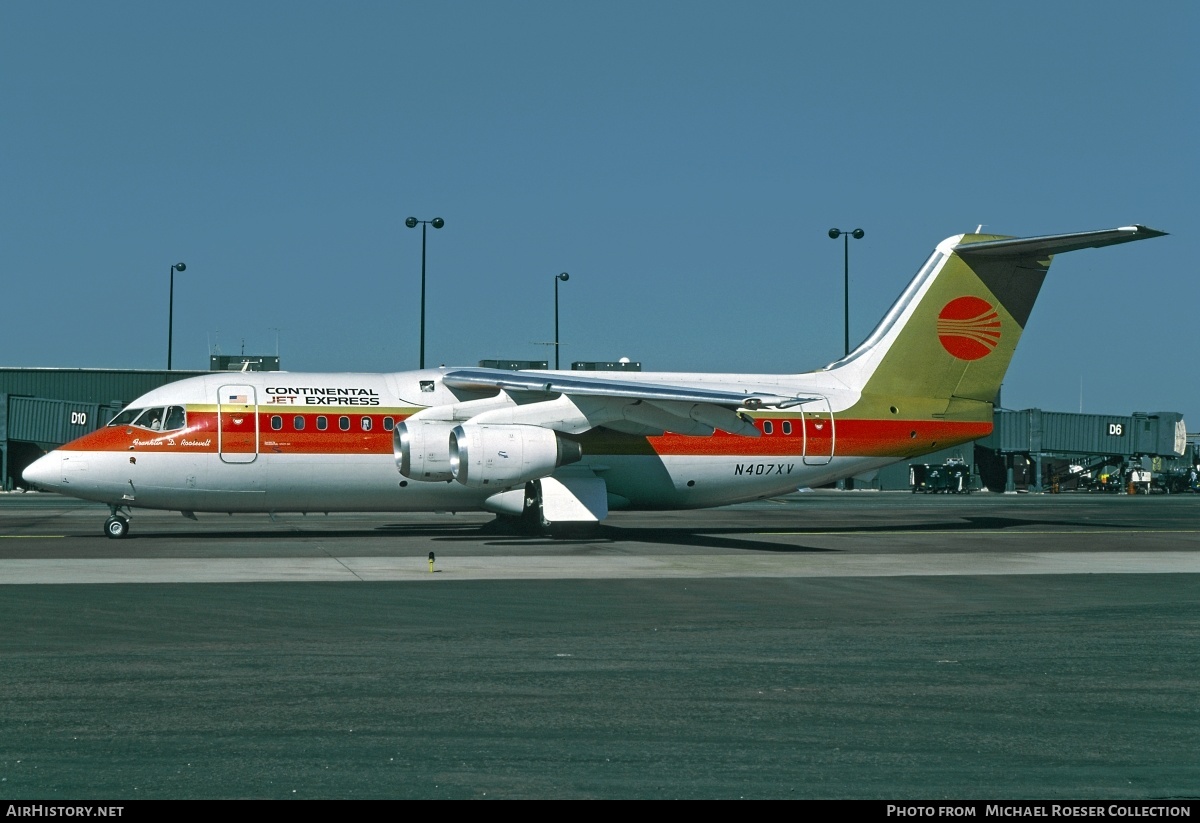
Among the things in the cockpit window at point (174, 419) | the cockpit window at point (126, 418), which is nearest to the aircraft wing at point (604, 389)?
the cockpit window at point (174, 419)

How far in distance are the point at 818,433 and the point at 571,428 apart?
6537 mm

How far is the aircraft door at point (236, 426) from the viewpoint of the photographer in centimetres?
2855

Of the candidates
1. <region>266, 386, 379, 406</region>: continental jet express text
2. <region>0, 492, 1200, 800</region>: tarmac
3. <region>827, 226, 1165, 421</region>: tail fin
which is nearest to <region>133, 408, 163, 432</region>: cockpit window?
<region>266, 386, 379, 406</region>: continental jet express text

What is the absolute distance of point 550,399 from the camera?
3031cm

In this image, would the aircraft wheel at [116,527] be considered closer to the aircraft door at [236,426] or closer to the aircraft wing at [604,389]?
the aircraft door at [236,426]

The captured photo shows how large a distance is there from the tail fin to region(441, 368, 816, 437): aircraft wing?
15.8 ft

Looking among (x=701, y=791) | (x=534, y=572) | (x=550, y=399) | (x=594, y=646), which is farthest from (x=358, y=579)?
(x=701, y=791)

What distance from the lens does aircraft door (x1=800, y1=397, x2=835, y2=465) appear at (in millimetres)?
31906

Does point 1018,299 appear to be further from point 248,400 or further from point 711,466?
point 248,400

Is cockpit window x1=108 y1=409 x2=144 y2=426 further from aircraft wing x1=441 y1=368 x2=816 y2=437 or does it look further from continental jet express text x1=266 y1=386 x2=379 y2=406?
aircraft wing x1=441 y1=368 x2=816 y2=437

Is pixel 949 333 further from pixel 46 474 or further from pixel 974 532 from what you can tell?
pixel 46 474

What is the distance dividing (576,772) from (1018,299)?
2799 centimetres

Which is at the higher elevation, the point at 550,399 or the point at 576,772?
the point at 550,399

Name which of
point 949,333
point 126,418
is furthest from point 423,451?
point 949,333
